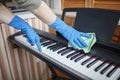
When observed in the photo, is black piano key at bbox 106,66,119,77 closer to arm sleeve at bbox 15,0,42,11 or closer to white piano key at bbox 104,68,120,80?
white piano key at bbox 104,68,120,80

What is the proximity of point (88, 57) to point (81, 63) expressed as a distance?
8cm

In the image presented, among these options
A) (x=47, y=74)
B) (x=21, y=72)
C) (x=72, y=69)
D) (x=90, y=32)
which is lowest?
(x=47, y=74)

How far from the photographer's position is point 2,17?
0.89 m

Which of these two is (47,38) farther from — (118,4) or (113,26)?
(118,4)

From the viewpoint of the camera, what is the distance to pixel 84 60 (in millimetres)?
854

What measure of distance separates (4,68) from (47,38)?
650 millimetres

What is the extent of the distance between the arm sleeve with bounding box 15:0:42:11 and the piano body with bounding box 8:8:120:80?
30 cm

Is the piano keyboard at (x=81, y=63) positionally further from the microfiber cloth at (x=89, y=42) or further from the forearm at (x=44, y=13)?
the forearm at (x=44, y=13)

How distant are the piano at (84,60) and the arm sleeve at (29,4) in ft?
0.99

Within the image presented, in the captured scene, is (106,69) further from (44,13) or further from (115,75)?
(44,13)

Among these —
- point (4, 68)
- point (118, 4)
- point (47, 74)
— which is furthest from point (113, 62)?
point (47, 74)

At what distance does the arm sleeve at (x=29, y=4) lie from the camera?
0.74m

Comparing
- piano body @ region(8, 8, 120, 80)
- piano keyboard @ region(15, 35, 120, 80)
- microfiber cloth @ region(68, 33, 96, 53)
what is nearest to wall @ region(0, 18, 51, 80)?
piano body @ region(8, 8, 120, 80)

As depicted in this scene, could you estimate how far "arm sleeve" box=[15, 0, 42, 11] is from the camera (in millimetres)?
738
